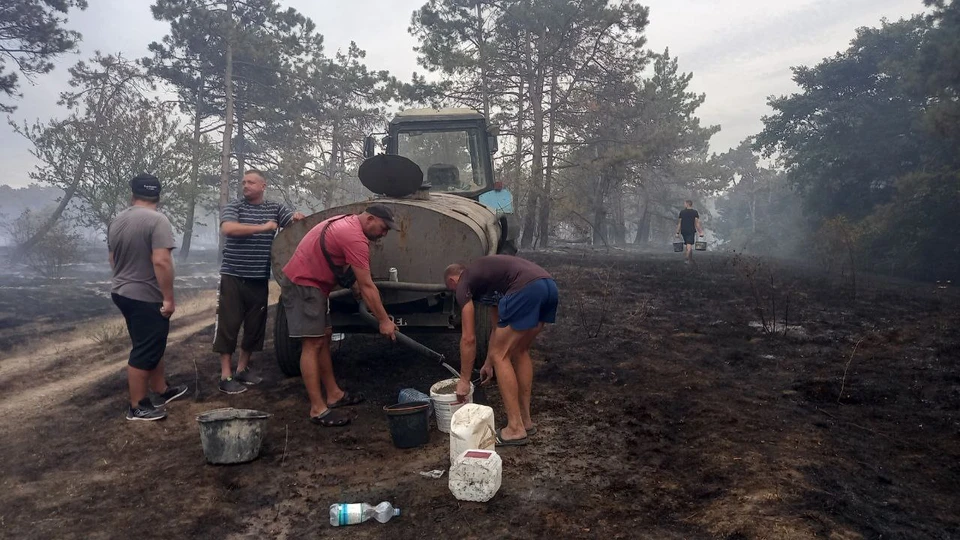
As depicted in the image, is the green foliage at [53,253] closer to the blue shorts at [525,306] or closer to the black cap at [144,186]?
the black cap at [144,186]

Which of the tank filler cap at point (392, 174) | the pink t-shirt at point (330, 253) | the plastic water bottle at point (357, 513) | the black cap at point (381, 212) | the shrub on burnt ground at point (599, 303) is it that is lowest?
the plastic water bottle at point (357, 513)

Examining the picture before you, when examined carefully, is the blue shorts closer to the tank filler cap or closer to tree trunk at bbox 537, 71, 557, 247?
the tank filler cap

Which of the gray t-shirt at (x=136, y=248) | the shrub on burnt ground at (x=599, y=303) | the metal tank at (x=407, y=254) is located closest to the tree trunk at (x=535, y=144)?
the shrub on burnt ground at (x=599, y=303)

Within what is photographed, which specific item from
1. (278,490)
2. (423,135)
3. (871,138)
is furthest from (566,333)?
Answer: (871,138)

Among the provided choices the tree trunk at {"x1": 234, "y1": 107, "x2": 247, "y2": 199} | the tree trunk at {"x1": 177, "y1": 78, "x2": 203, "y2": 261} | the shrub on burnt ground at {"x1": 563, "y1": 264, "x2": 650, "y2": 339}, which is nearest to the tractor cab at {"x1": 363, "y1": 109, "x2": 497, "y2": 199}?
the shrub on burnt ground at {"x1": 563, "y1": 264, "x2": 650, "y2": 339}

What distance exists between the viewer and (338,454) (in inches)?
153

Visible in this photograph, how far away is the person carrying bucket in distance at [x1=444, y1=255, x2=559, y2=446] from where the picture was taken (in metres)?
3.82

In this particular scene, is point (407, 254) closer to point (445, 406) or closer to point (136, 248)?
point (445, 406)

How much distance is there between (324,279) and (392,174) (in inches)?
51.2

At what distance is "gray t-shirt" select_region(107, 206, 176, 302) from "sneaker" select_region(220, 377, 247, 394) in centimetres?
109

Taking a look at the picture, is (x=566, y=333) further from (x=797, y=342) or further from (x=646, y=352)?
(x=797, y=342)

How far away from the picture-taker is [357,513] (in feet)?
9.71

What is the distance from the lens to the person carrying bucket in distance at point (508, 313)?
382 cm

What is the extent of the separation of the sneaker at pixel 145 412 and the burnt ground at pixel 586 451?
0.48ft
